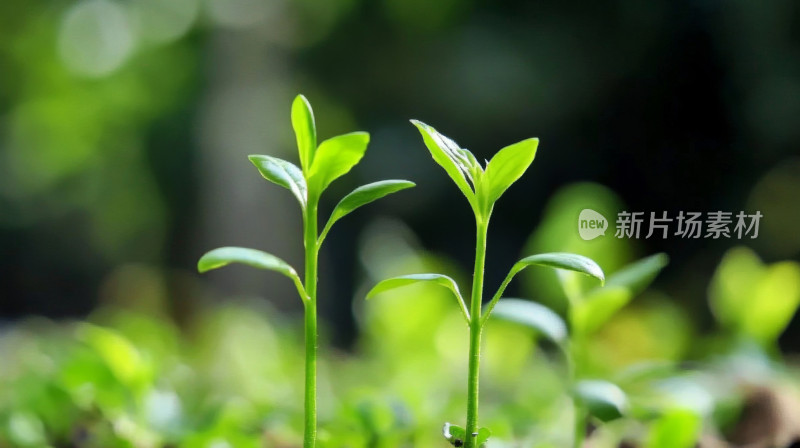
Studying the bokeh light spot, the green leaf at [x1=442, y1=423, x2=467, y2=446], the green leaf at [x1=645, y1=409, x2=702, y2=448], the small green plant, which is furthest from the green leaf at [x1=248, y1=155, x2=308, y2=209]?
the bokeh light spot

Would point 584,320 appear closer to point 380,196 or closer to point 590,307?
point 590,307

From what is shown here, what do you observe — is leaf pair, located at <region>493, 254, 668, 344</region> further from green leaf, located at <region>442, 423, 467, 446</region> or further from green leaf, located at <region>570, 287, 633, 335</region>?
green leaf, located at <region>442, 423, 467, 446</region>

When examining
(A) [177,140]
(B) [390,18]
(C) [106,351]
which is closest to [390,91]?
(B) [390,18]

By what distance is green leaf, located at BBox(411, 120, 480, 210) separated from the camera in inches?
11.1

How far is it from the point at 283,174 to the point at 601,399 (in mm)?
179

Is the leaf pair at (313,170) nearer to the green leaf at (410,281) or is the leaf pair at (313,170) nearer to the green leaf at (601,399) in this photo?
the green leaf at (410,281)

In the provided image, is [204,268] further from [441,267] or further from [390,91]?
[390,91]

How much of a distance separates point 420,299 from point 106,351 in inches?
13.5

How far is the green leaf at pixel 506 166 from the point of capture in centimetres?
30

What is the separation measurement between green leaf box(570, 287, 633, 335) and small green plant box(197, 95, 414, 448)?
0.61ft

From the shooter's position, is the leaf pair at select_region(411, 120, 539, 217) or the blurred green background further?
the blurred green background

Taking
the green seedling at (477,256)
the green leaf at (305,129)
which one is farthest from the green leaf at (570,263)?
the green leaf at (305,129)

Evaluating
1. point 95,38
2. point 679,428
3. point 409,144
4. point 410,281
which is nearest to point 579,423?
point 679,428

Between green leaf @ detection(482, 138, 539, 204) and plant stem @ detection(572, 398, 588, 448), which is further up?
green leaf @ detection(482, 138, 539, 204)
